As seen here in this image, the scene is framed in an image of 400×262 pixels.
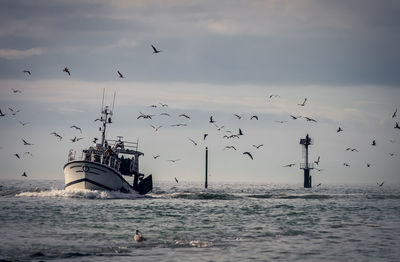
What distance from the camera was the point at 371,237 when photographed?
22.8 m

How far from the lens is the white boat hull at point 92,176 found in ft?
166

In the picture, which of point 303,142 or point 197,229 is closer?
point 197,229

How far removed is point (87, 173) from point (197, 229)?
2735 cm

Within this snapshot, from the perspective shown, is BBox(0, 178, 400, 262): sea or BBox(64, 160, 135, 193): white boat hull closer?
BBox(0, 178, 400, 262): sea

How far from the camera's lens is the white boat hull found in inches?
1991

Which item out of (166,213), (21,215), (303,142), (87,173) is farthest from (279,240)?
(303,142)

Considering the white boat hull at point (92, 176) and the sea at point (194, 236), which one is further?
the white boat hull at point (92, 176)

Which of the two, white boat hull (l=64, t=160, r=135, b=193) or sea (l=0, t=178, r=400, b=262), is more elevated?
white boat hull (l=64, t=160, r=135, b=193)

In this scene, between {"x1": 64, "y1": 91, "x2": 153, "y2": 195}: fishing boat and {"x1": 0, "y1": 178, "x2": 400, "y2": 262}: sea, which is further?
{"x1": 64, "y1": 91, "x2": 153, "y2": 195}: fishing boat

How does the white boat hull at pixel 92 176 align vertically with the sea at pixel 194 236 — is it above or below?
above

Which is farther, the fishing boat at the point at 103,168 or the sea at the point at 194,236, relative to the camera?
the fishing boat at the point at 103,168

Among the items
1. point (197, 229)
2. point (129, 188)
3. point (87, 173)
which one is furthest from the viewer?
point (129, 188)

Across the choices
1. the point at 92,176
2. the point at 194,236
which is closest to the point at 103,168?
the point at 92,176

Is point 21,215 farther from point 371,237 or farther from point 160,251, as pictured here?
point 371,237
